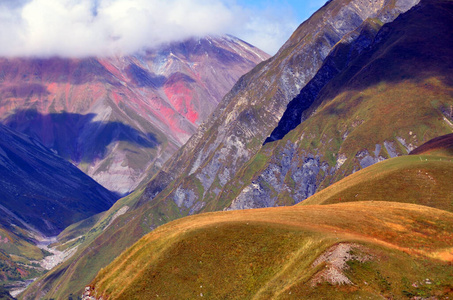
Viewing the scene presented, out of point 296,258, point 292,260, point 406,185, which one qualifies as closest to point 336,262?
point 296,258

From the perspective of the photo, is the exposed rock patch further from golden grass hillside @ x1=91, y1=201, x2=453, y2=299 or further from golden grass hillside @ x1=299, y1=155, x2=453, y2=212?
golden grass hillside @ x1=299, y1=155, x2=453, y2=212

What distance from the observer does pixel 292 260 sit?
165 feet

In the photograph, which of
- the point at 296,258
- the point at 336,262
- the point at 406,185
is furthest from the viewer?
the point at 406,185

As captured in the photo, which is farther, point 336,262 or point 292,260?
point 292,260

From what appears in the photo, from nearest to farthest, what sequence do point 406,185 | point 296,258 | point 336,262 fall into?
point 336,262
point 296,258
point 406,185

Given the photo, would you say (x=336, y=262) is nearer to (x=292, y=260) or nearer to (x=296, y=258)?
(x=296, y=258)

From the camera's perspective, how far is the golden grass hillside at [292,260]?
45750mm

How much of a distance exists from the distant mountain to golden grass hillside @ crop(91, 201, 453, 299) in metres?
0.10

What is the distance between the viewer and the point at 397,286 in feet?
148

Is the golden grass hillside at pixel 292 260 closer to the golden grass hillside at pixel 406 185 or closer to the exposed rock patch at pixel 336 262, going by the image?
the exposed rock patch at pixel 336 262

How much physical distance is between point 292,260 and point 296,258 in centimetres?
51

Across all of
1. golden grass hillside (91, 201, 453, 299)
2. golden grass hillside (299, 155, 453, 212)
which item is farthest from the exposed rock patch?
golden grass hillside (299, 155, 453, 212)

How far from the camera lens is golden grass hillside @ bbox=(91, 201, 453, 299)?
45.8m

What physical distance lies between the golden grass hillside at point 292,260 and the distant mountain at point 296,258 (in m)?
0.10
